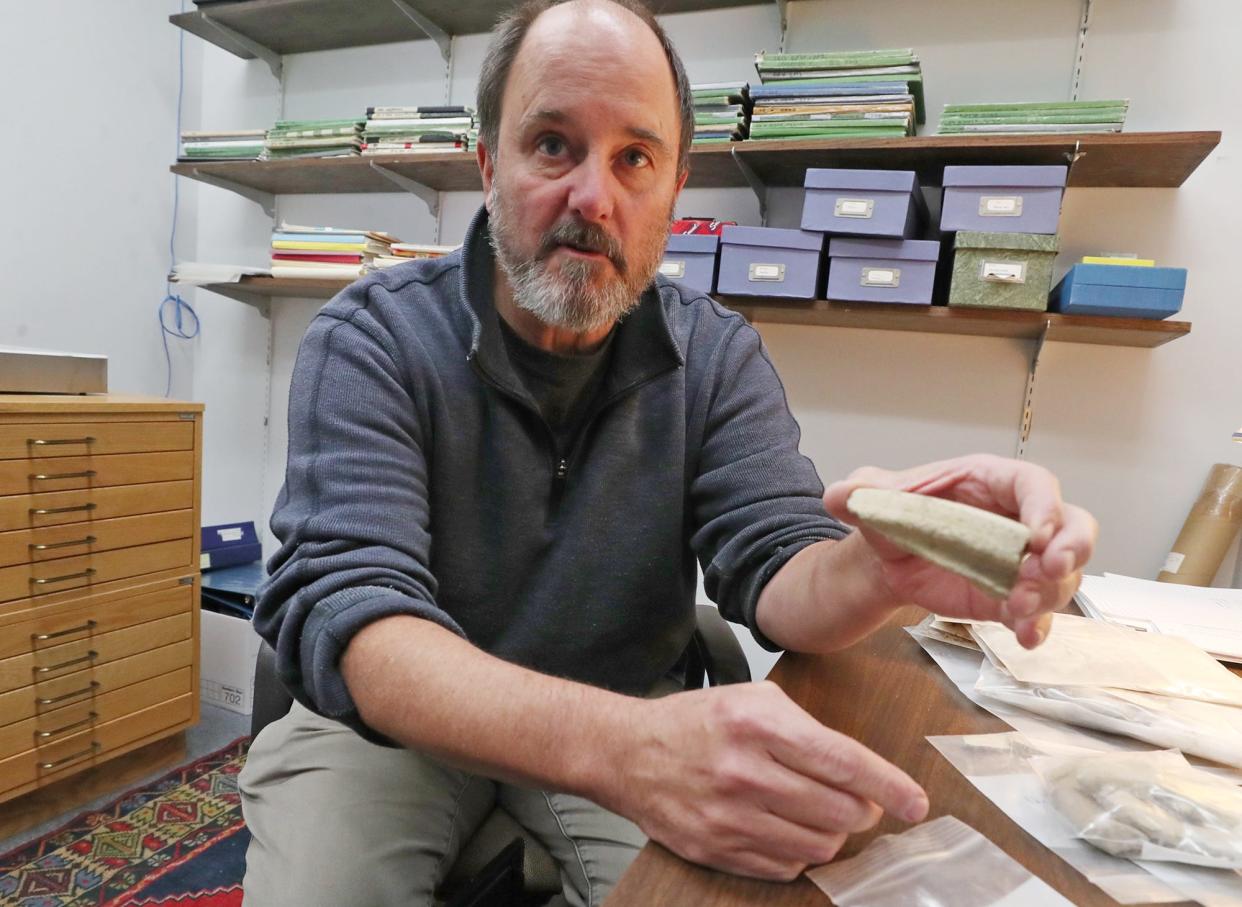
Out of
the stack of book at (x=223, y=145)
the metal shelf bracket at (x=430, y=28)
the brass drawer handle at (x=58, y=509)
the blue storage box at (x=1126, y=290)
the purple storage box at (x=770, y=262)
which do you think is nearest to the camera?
the blue storage box at (x=1126, y=290)

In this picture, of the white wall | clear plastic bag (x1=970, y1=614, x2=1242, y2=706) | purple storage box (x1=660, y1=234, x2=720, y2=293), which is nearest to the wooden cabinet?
the white wall

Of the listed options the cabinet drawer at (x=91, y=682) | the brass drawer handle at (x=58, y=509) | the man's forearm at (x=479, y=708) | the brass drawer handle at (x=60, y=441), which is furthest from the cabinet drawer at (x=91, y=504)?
the man's forearm at (x=479, y=708)

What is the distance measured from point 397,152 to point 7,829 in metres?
1.83

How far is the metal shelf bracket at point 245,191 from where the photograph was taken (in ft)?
7.64

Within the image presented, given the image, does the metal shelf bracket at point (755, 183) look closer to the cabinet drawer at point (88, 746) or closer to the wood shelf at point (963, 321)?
the wood shelf at point (963, 321)

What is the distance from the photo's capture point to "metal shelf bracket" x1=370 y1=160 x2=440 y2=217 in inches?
81.5

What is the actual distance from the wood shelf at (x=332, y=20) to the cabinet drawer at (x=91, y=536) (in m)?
1.49

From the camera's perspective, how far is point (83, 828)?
5.24 ft

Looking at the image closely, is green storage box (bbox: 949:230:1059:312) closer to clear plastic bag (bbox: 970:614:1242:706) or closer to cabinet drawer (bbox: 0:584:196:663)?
clear plastic bag (bbox: 970:614:1242:706)

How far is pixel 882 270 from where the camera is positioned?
159 cm

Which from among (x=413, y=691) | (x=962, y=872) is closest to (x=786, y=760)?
(x=962, y=872)

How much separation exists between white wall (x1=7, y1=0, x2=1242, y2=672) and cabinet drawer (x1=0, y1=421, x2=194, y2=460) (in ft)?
2.53

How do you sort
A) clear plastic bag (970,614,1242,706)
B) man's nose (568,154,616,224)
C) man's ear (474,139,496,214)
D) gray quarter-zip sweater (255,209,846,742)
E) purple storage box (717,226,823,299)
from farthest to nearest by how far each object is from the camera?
purple storage box (717,226,823,299), man's ear (474,139,496,214), man's nose (568,154,616,224), gray quarter-zip sweater (255,209,846,742), clear plastic bag (970,614,1242,706)

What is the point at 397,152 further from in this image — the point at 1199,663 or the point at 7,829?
the point at 1199,663
